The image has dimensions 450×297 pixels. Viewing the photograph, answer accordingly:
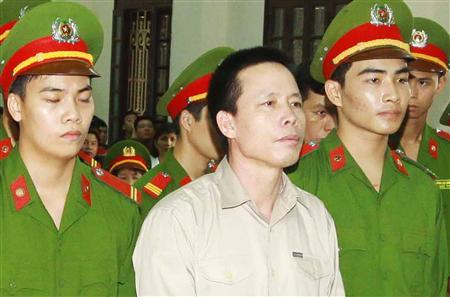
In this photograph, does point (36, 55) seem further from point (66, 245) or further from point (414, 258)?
point (414, 258)

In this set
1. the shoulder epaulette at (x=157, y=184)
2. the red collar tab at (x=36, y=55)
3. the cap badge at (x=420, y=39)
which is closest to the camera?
the red collar tab at (x=36, y=55)

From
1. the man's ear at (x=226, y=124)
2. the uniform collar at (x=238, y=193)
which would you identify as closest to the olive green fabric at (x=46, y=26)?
the man's ear at (x=226, y=124)

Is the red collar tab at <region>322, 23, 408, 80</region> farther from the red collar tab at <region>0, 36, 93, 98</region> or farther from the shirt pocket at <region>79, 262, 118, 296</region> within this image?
the shirt pocket at <region>79, 262, 118, 296</region>

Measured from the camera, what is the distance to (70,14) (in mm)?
3148

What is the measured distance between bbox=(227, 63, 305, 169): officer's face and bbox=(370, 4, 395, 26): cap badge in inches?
28.2

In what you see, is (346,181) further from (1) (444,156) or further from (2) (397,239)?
(1) (444,156)

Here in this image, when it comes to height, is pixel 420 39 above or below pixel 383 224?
above

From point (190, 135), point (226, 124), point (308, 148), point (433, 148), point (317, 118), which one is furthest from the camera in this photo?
point (433, 148)

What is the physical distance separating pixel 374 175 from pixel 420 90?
3.13 ft

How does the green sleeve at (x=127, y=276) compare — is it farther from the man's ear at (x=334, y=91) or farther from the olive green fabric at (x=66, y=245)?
the man's ear at (x=334, y=91)

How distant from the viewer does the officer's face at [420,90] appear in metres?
4.25

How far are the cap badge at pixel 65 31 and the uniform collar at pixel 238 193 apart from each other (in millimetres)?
671

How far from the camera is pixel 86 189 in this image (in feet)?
10.1

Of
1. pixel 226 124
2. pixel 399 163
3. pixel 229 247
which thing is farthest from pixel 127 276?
pixel 399 163
